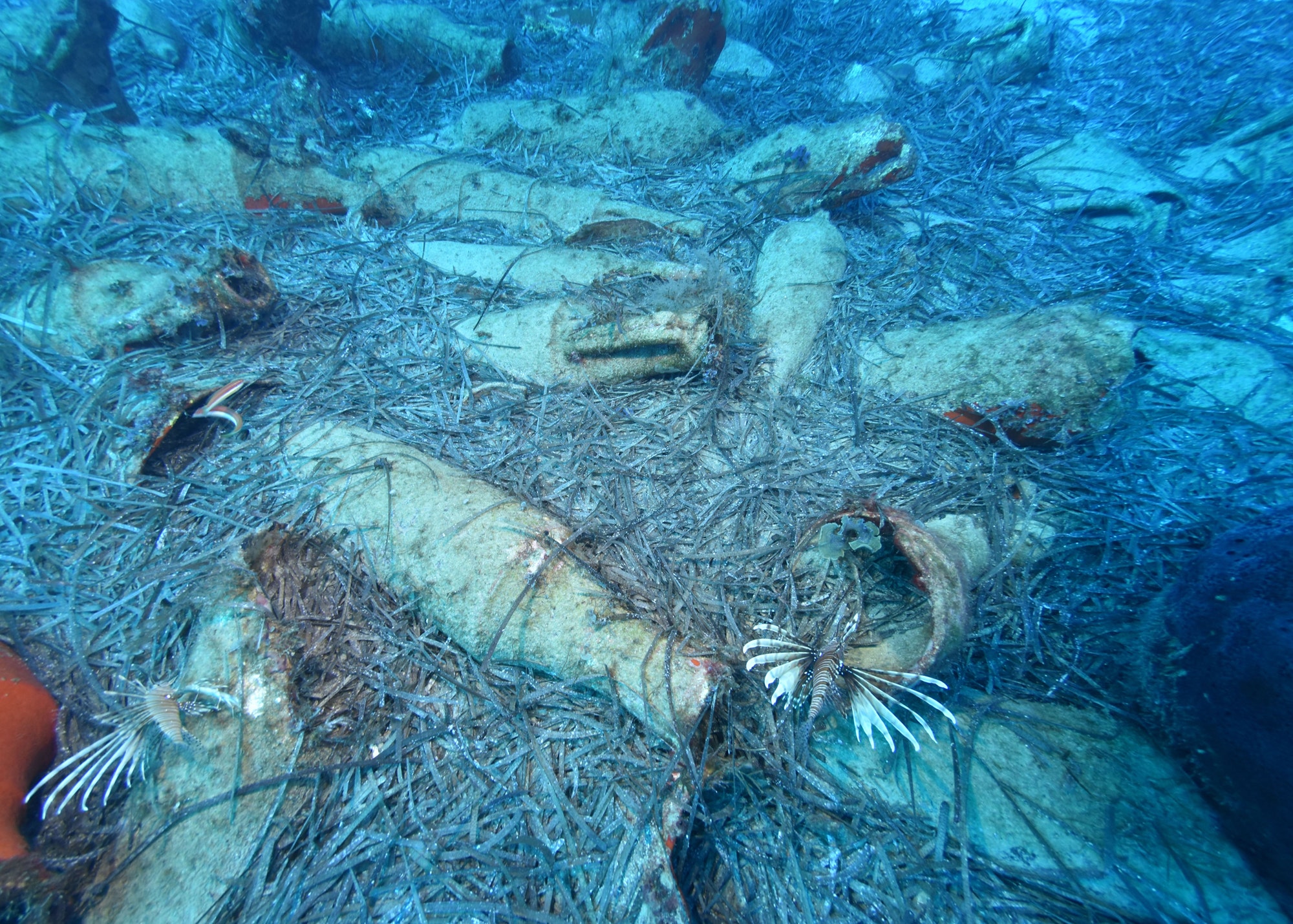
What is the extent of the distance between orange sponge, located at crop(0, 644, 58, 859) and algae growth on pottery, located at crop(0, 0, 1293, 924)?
1cm

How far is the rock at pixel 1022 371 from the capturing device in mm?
2191

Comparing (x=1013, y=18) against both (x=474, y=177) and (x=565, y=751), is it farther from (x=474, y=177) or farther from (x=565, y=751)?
(x=565, y=751)

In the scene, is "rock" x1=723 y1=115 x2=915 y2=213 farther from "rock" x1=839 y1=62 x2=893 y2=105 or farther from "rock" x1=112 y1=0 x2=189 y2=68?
"rock" x1=112 y1=0 x2=189 y2=68

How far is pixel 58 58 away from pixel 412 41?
123 inches

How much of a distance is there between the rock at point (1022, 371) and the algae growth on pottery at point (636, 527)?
0.02 m

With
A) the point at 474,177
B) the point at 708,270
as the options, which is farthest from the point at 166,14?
the point at 708,270

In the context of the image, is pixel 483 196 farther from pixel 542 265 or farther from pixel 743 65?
pixel 743 65

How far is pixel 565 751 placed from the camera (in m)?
1.73

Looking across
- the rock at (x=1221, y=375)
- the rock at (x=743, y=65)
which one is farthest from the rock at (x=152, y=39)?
the rock at (x=1221, y=375)

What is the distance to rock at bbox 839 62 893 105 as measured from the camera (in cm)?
550

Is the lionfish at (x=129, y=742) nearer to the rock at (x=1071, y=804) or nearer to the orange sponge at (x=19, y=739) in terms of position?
the orange sponge at (x=19, y=739)

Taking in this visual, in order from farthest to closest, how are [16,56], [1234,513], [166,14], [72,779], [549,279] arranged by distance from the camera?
[166,14] < [16,56] < [549,279] < [1234,513] < [72,779]

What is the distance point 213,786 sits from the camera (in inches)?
61.4

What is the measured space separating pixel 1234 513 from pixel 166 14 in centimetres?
1102
